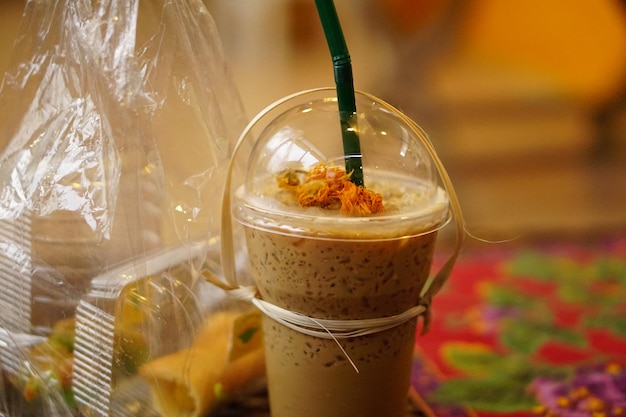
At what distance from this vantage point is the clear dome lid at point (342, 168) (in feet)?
1.80

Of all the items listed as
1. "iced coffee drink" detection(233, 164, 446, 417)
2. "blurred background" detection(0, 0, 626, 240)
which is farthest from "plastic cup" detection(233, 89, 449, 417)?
"blurred background" detection(0, 0, 626, 240)

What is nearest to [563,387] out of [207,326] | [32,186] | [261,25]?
[207,326]

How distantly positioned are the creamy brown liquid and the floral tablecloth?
5.7 inches

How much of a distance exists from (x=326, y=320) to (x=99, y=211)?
260 millimetres

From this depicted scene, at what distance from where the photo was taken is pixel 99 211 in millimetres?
598

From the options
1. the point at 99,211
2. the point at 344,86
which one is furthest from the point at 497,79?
the point at 99,211

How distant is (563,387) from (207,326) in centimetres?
48

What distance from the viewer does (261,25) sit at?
163 cm

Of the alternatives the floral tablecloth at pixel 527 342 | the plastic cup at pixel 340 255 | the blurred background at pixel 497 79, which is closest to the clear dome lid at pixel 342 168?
the plastic cup at pixel 340 255

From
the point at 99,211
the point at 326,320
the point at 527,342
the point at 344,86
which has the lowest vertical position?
the point at 527,342

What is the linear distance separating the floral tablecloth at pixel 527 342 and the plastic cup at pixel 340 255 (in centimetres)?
17

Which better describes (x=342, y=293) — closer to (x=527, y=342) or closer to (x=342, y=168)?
(x=342, y=168)

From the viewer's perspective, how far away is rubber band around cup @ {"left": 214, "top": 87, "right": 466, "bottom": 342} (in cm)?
57

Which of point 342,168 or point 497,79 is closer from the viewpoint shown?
point 342,168
